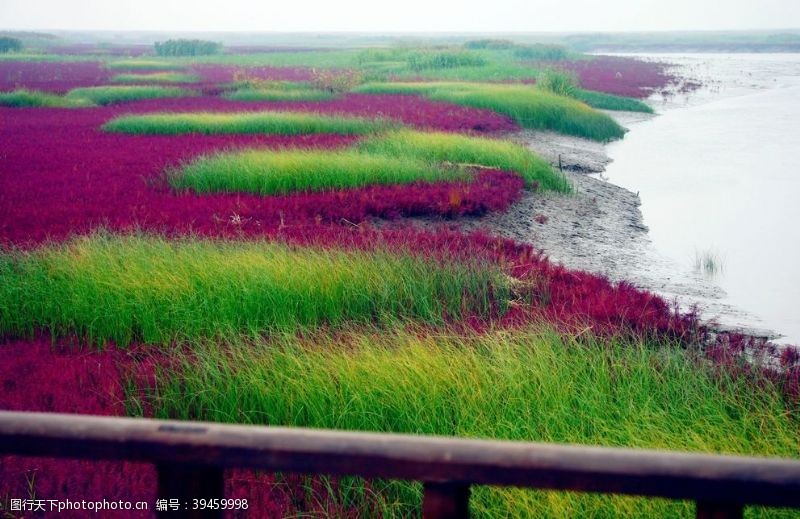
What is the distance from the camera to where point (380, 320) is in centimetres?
716

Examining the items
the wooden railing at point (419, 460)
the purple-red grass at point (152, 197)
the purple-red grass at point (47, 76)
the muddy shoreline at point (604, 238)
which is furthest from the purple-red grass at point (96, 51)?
the wooden railing at point (419, 460)

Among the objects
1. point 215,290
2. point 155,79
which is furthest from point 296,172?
point 155,79

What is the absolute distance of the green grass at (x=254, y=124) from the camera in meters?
20.8

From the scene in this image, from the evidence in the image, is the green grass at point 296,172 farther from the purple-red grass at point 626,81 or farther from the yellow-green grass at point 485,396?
the purple-red grass at point 626,81

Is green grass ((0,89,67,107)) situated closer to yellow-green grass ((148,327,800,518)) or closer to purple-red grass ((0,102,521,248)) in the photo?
purple-red grass ((0,102,521,248))

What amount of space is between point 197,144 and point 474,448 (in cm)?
1782

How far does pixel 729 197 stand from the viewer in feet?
55.5

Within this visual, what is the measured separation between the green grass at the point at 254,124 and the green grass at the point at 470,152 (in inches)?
113

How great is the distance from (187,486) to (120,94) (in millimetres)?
32586

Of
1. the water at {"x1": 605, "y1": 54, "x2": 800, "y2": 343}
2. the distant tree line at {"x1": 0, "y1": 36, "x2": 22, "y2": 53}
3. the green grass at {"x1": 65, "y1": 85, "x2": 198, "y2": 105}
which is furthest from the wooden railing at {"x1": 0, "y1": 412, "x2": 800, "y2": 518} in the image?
the distant tree line at {"x1": 0, "y1": 36, "x2": 22, "y2": 53}

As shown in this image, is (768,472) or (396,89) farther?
(396,89)

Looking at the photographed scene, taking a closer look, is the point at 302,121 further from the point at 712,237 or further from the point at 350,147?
the point at 712,237

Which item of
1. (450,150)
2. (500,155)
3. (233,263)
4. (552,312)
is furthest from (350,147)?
(552,312)

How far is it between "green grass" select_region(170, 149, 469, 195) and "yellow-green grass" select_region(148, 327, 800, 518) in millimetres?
7964
